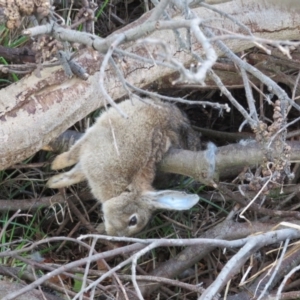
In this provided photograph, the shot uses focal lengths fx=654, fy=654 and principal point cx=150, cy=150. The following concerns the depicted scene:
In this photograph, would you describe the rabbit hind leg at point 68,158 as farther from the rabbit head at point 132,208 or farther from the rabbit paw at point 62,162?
the rabbit head at point 132,208

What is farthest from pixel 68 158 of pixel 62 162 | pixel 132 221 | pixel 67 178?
pixel 132 221

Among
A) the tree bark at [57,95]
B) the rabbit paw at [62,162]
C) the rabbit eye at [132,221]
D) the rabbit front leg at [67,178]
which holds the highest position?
the tree bark at [57,95]

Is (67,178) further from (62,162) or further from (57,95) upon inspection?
(57,95)

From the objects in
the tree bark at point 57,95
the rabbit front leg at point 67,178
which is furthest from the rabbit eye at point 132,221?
the tree bark at point 57,95

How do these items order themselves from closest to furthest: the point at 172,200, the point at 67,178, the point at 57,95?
the point at 57,95
the point at 172,200
the point at 67,178

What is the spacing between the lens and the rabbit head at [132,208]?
395cm

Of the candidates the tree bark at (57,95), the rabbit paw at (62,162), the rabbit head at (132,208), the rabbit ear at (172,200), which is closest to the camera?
the tree bark at (57,95)

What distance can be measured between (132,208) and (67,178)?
1.53 ft

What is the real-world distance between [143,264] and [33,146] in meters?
1.22

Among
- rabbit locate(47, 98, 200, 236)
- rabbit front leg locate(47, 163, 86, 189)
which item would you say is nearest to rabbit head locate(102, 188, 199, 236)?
rabbit locate(47, 98, 200, 236)

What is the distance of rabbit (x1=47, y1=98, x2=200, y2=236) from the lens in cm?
389

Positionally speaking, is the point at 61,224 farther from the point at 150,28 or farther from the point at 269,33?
the point at 150,28

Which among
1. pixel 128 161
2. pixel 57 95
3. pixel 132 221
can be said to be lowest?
pixel 132 221

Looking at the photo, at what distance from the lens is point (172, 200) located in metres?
3.88
